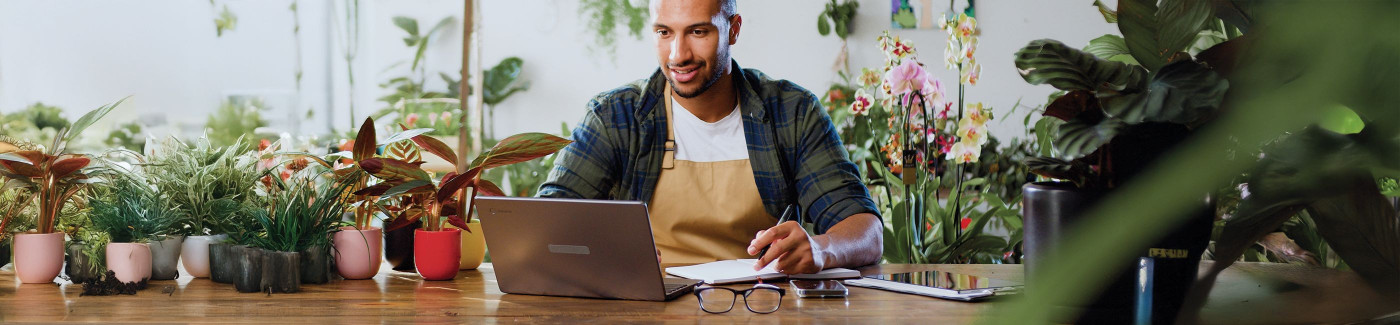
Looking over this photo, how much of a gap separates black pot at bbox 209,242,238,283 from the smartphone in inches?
33.5

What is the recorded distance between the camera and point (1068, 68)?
937 mm

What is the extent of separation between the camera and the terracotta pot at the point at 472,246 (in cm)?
183

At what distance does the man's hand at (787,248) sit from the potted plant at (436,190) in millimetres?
367

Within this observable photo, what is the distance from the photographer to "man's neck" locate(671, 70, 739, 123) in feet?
8.28

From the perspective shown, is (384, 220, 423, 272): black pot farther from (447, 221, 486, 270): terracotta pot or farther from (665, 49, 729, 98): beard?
(665, 49, 729, 98): beard

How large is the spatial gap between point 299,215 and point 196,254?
24 centimetres

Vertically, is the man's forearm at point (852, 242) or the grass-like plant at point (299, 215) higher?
the grass-like plant at point (299, 215)

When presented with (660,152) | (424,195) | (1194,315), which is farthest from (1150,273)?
(660,152)

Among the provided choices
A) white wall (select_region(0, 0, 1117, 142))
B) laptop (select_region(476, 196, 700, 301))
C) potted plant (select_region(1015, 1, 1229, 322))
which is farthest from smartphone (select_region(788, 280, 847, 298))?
white wall (select_region(0, 0, 1117, 142))

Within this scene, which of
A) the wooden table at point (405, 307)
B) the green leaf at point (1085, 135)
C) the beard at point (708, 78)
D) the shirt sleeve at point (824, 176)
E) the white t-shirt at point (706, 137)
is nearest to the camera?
the green leaf at point (1085, 135)

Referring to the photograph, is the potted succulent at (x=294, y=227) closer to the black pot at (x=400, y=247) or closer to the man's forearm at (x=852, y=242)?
the black pot at (x=400, y=247)

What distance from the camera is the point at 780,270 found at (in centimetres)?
170

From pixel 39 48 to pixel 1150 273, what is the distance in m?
3.68

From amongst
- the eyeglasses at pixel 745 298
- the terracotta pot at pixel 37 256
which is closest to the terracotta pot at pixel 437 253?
the eyeglasses at pixel 745 298
